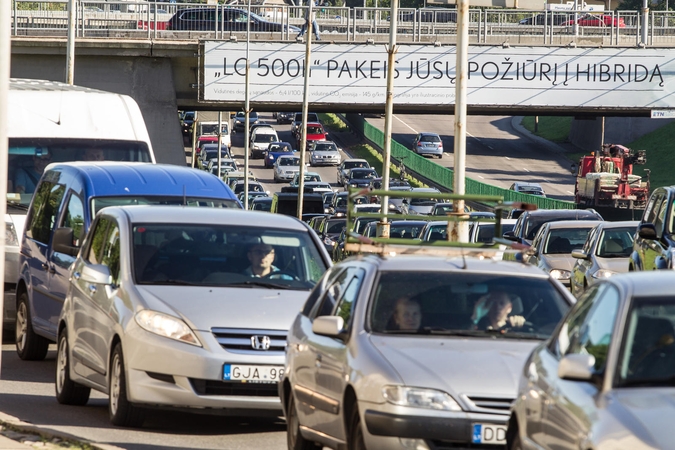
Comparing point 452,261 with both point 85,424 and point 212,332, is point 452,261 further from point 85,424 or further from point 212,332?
point 85,424

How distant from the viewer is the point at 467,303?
831 centimetres

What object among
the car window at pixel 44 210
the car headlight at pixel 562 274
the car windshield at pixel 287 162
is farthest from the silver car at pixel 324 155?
the car window at pixel 44 210

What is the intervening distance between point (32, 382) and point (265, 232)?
3.22 m

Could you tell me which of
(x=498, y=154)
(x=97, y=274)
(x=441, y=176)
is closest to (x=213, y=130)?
(x=498, y=154)

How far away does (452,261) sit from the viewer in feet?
28.1

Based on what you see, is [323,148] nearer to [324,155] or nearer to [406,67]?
[324,155]

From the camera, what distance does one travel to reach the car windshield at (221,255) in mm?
10414

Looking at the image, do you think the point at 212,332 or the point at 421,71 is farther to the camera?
the point at 421,71

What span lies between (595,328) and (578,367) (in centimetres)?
54

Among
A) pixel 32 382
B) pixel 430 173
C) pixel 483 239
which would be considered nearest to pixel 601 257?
pixel 483 239

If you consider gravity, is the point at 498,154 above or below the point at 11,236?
above

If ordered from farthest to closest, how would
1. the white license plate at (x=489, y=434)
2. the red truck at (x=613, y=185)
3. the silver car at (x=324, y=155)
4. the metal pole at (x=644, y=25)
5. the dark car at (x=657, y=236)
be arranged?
1. the silver car at (x=324, y=155)
2. the red truck at (x=613, y=185)
3. the metal pole at (x=644, y=25)
4. the dark car at (x=657, y=236)
5. the white license plate at (x=489, y=434)

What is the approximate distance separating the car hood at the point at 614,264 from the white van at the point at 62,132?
696 cm

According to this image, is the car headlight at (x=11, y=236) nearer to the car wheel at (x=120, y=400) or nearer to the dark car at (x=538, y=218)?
the car wheel at (x=120, y=400)
